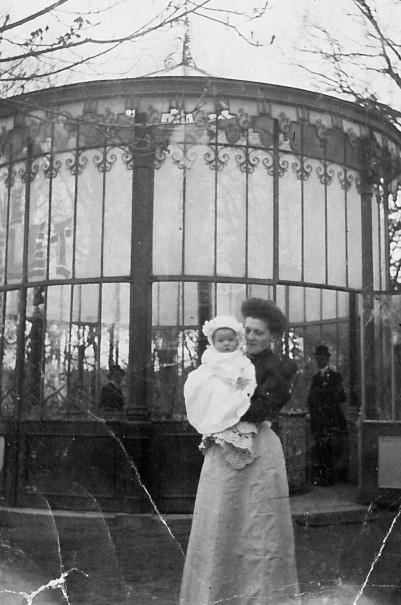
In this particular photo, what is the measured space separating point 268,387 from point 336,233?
4.10ft

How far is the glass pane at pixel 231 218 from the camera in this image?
4.00 metres

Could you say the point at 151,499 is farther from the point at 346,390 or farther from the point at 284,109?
the point at 284,109

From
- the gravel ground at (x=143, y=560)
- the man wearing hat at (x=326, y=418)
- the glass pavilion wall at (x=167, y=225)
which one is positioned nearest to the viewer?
the gravel ground at (x=143, y=560)

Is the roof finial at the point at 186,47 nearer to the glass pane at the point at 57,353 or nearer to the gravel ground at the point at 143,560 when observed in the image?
the glass pane at the point at 57,353

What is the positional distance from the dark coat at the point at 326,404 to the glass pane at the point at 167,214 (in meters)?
1.12

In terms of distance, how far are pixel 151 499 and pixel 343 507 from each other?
105 centimetres

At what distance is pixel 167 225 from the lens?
3.98 m

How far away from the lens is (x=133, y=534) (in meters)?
3.62

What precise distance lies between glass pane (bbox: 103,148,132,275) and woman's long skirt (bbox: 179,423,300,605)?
1.38 meters

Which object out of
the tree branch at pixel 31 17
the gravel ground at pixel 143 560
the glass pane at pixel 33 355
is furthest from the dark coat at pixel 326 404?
the tree branch at pixel 31 17

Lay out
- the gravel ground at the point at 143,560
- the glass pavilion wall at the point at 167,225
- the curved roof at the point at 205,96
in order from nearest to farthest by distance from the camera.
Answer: the gravel ground at the point at 143,560 < the curved roof at the point at 205,96 < the glass pavilion wall at the point at 167,225

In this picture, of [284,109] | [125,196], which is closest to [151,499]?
[125,196]

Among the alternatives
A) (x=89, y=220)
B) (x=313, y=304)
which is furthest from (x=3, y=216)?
(x=313, y=304)

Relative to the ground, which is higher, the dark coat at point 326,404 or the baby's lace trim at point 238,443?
the dark coat at point 326,404
